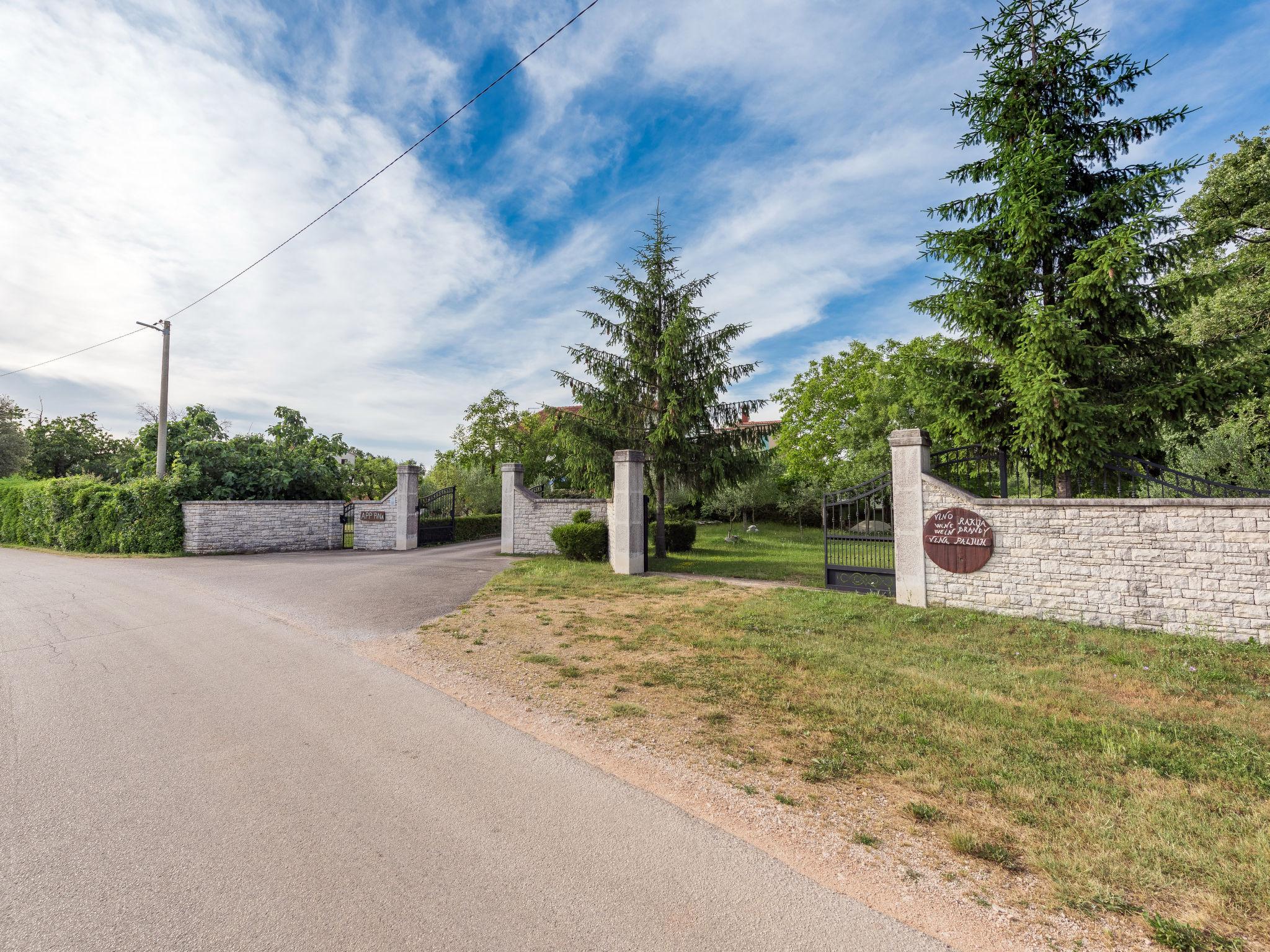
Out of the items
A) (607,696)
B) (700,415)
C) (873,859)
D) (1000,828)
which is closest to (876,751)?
(1000,828)

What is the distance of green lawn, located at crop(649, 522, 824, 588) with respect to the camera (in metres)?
13.0

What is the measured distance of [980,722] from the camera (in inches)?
170

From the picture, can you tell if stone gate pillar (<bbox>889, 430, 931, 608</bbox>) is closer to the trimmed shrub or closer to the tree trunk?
the tree trunk

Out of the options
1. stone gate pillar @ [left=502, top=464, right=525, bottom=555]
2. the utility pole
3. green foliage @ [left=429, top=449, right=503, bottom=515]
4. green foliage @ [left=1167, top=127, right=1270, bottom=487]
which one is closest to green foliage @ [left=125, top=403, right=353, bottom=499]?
the utility pole

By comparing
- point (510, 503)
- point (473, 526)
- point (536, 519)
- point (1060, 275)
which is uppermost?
point (1060, 275)

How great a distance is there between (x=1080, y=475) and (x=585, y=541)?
10593 mm

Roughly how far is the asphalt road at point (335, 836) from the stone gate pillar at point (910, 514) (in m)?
7.03

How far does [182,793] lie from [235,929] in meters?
1.51

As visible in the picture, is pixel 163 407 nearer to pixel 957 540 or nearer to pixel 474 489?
pixel 474 489

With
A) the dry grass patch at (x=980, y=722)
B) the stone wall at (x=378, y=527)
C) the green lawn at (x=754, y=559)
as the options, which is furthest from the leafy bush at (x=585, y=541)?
the stone wall at (x=378, y=527)

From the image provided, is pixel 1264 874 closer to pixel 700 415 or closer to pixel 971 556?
pixel 971 556

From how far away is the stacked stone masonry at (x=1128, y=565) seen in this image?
6.65 m

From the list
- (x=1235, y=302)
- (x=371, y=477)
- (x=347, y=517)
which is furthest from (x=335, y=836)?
(x=371, y=477)

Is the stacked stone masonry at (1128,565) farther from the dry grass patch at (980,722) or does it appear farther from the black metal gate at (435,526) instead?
the black metal gate at (435,526)
